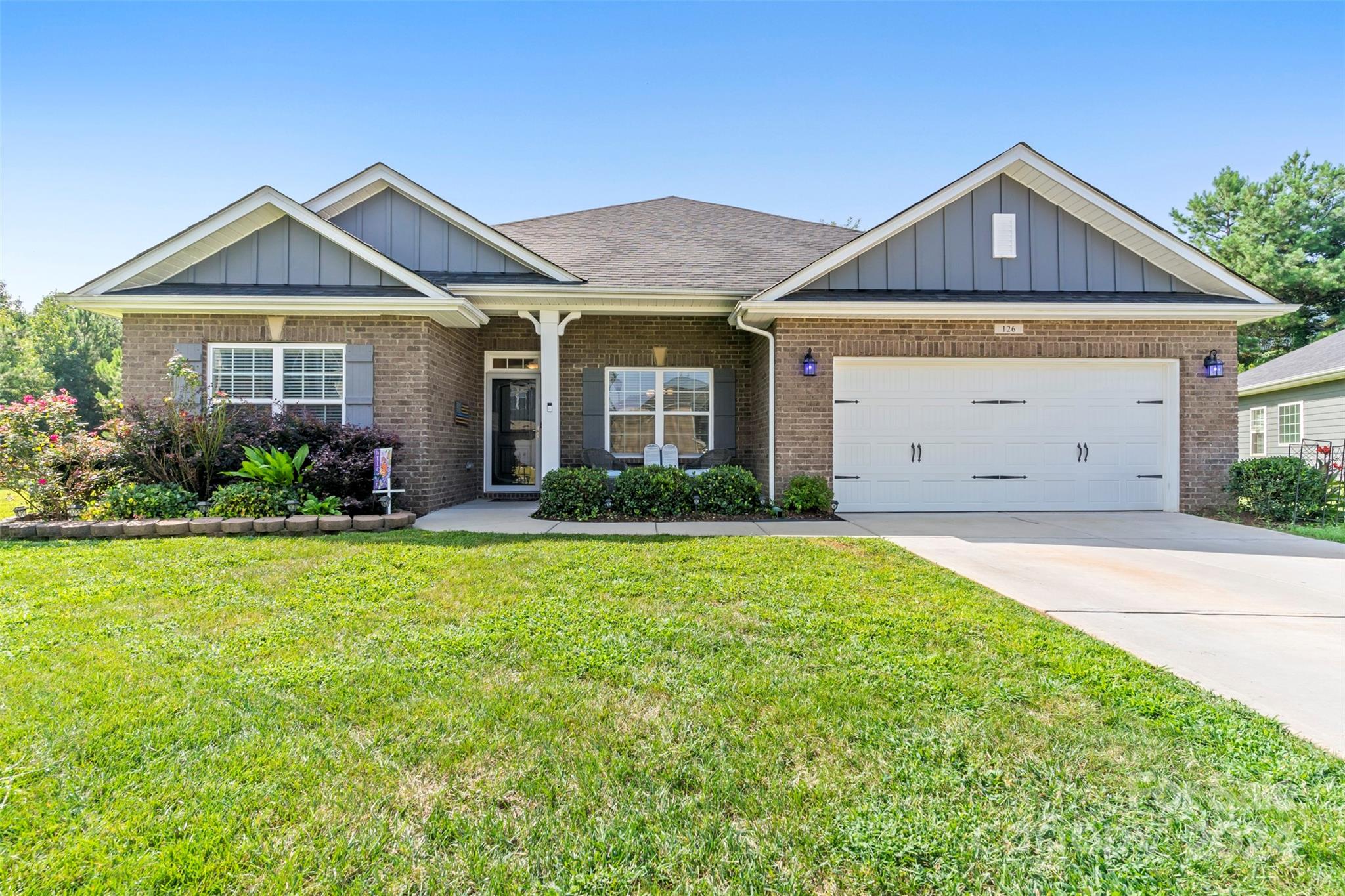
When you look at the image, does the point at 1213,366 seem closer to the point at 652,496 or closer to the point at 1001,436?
→ the point at 1001,436

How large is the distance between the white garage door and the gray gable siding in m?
7.24

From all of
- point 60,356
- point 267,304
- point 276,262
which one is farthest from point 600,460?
point 60,356

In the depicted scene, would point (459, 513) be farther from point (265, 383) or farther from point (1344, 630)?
point (1344, 630)

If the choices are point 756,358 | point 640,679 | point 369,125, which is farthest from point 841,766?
point 369,125

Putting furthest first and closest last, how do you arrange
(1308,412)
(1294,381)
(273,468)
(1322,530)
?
(1308,412) → (1294,381) → (1322,530) → (273,468)

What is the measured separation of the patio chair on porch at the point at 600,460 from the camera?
32.2 feet

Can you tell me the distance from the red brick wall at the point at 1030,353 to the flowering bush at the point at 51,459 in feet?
27.5

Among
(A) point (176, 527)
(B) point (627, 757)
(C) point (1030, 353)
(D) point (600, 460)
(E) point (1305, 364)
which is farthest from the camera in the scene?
(E) point (1305, 364)

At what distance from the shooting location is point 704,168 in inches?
740

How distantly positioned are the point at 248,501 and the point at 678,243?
780 cm

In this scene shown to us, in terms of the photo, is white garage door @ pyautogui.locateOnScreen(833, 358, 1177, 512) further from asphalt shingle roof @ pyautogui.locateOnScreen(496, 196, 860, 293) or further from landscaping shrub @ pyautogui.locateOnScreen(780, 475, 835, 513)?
asphalt shingle roof @ pyautogui.locateOnScreen(496, 196, 860, 293)

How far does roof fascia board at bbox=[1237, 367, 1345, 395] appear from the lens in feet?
42.4

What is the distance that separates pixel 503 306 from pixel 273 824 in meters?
8.04

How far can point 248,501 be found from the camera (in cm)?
674
